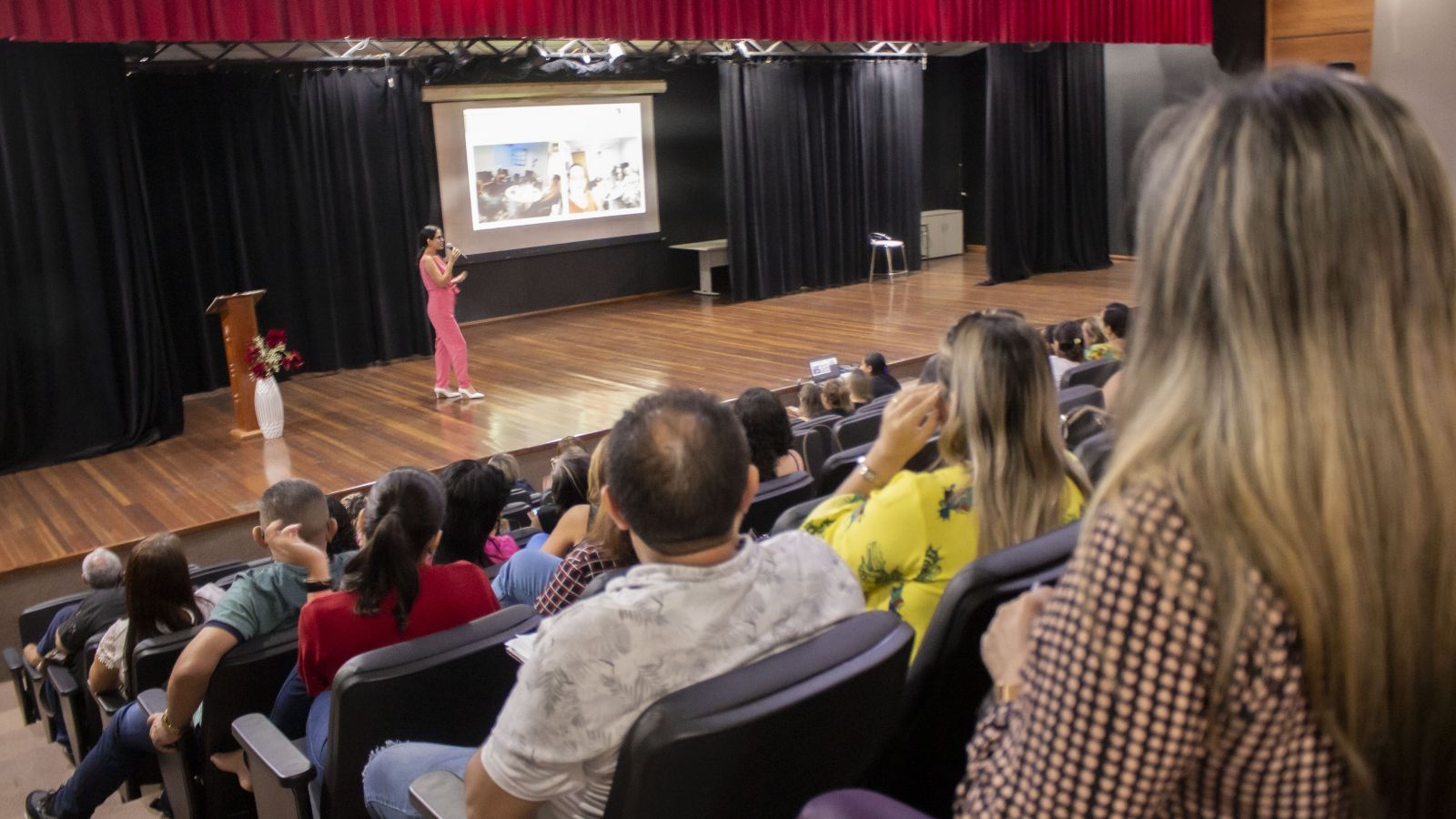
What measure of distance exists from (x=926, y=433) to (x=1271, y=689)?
1.58 m

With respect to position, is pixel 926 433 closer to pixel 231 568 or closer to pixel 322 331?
pixel 231 568

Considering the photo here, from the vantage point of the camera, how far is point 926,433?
2420 mm

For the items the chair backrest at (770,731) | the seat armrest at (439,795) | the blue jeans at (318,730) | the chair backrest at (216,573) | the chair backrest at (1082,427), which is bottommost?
the chair backrest at (216,573)

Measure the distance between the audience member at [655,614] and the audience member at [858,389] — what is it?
4.22m

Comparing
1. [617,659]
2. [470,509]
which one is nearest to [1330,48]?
[470,509]

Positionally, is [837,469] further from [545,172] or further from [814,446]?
[545,172]

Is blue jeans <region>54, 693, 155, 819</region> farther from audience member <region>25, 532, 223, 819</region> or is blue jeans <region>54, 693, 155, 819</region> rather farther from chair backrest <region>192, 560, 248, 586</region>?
chair backrest <region>192, 560, 248, 586</region>

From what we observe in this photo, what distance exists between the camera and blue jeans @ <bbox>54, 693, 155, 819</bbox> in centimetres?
306

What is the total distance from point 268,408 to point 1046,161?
9.84m

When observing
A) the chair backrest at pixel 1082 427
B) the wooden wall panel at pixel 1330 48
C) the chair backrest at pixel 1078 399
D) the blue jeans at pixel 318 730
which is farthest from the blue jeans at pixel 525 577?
the wooden wall panel at pixel 1330 48

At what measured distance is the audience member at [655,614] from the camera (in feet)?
4.81

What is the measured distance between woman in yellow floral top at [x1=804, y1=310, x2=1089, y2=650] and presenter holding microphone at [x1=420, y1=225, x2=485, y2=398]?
6.67m

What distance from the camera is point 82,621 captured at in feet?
11.9

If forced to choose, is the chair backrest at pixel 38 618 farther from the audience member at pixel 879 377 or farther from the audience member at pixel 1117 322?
the audience member at pixel 1117 322
